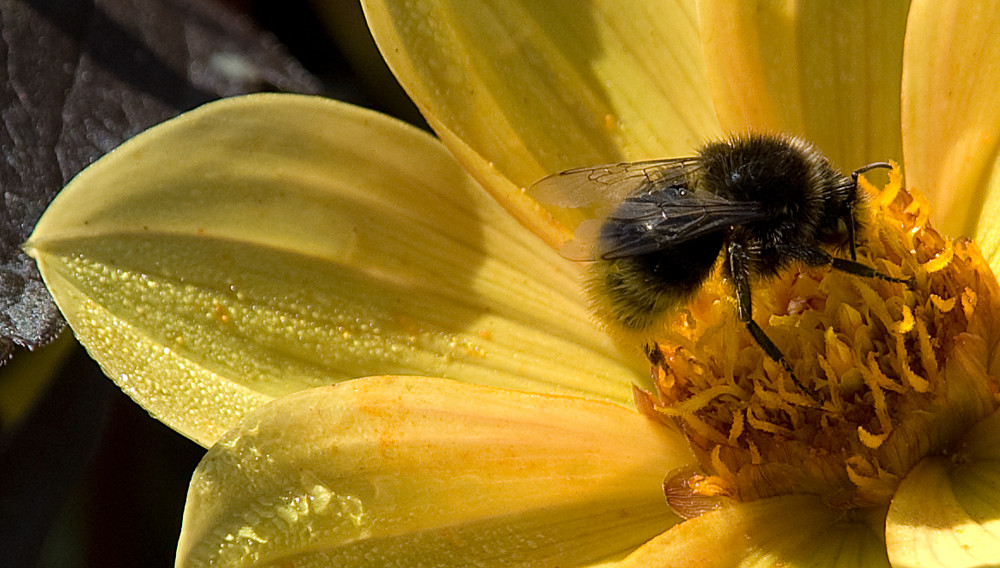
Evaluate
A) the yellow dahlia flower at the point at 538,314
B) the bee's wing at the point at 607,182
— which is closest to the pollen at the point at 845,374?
the yellow dahlia flower at the point at 538,314

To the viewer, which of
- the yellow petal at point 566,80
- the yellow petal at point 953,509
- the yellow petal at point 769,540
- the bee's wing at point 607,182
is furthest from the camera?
the yellow petal at point 566,80

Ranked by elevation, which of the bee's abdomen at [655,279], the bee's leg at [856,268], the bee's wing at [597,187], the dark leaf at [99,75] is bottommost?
the bee's leg at [856,268]

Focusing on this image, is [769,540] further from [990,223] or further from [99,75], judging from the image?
[99,75]

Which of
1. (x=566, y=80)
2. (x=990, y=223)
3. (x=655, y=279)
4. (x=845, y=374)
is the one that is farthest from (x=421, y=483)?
(x=990, y=223)

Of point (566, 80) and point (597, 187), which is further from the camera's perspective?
point (566, 80)

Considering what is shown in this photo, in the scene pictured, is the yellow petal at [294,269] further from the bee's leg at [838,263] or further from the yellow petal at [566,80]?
the bee's leg at [838,263]

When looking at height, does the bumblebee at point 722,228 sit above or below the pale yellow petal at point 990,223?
above

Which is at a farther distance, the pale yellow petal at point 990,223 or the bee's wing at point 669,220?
the pale yellow petal at point 990,223
